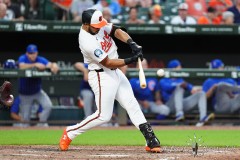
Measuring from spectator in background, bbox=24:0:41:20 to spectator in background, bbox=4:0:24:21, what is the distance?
0.16 metres

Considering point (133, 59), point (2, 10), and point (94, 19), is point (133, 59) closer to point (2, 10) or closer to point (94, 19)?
point (94, 19)

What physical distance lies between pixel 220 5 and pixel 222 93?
2.13 meters

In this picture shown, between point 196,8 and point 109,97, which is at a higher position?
point 196,8

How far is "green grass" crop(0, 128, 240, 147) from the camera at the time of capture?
30.0 ft

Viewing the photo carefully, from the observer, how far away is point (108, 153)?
7.62m

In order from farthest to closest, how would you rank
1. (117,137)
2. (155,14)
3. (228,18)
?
(228,18) → (155,14) → (117,137)

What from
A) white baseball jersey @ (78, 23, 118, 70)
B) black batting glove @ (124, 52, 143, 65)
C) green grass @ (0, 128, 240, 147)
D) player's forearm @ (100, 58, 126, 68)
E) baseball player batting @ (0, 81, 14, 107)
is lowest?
green grass @ (0, 128, 240, 147)

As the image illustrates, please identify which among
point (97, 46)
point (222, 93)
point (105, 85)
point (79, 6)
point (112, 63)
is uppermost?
point (79, 6)

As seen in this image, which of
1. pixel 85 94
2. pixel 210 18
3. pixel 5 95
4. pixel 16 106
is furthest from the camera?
pixel 210 18

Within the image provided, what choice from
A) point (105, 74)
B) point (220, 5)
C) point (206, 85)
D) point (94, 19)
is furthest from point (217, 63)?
point (94, 19)

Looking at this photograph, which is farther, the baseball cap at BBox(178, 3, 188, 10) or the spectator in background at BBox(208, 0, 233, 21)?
the spectator in background at BBox(208, 0, 233, 21)

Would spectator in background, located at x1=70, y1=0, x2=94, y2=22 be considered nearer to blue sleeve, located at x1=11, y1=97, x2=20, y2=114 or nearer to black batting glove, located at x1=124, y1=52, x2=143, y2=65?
blue sleeve, located at x1=11, y1=97, x2=20, y2=114

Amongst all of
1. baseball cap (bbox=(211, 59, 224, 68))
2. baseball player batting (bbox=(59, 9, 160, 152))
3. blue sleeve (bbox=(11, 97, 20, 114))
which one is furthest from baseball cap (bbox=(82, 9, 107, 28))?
baseball cap (bbox=(211, 59, 224, 68))

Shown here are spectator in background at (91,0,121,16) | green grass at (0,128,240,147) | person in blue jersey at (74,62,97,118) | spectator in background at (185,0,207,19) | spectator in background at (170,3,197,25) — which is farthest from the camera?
spectator in background at (185,0,207,19)
